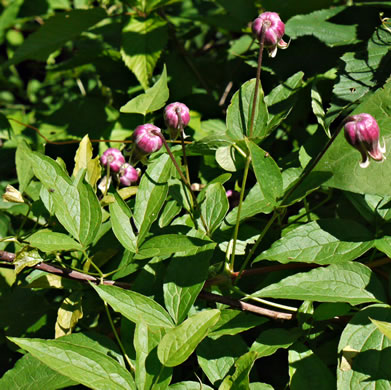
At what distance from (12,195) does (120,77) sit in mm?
672

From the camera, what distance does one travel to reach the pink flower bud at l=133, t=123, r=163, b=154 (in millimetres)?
1061

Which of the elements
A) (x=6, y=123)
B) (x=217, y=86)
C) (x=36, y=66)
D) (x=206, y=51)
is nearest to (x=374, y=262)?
(x=217, y=86)

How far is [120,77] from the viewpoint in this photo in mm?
1691

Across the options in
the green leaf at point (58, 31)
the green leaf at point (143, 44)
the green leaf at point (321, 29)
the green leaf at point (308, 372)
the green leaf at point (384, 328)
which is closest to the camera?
the green leaf at point (384, 328)

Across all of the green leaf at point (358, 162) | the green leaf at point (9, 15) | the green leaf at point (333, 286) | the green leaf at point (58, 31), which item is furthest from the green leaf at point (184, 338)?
the green leaf at point (9, 15)

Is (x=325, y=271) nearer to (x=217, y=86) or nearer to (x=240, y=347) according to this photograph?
(x=240, y=347)

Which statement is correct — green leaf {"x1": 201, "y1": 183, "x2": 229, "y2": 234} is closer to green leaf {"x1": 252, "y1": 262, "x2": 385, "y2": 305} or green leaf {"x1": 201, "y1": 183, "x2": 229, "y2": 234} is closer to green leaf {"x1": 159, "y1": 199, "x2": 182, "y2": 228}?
green leaf {"x1": 159, "y1": 199, "x2": 182, "y2": 228}

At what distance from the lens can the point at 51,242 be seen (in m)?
0.98

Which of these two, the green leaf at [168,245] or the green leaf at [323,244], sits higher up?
the green leaf at [168,245]

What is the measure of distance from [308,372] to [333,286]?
161mm

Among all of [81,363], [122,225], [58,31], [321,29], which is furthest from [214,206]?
[58,31]

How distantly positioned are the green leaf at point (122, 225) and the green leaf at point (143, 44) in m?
0.57

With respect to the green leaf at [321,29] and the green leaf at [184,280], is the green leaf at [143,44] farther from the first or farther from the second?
the green leaf at [184,280]

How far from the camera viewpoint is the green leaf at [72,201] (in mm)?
1014
